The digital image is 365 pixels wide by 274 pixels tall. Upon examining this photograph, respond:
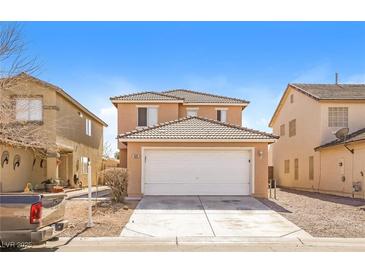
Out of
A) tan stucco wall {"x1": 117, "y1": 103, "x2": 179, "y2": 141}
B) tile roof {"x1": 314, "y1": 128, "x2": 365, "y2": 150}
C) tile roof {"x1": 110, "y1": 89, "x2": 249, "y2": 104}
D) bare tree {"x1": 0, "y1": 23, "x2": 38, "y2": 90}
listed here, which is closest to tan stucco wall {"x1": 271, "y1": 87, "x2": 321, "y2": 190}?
tile roof {"x1": 314, "y1": 128, "x2": 365, "y2": 150}

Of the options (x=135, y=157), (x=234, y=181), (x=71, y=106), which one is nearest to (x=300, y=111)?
(x=234, y=181)

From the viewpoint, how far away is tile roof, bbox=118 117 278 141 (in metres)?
16.2

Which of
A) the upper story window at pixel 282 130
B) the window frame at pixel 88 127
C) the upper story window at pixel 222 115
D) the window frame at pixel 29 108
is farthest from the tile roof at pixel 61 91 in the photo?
the upper story window at pixel 282 130

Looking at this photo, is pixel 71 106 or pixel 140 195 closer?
pixel 140 195

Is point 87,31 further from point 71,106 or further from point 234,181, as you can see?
point 71,106

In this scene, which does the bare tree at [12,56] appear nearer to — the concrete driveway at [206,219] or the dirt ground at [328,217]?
the concrete driveway at [206,219]

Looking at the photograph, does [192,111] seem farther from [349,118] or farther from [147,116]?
[349,118]

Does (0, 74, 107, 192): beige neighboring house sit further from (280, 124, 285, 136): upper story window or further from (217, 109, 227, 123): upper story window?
(280, 124, 285, 136): upper story window

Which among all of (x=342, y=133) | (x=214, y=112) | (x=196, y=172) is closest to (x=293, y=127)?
(x=214, y=112)

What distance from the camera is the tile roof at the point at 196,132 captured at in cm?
1616

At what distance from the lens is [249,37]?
11734 mm

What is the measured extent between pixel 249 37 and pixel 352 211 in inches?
301

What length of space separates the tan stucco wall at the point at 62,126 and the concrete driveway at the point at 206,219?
686cm

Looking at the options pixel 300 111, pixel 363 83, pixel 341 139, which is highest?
pixel 363 83
